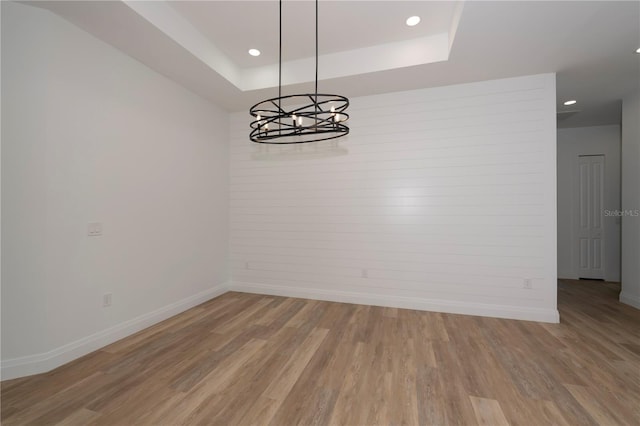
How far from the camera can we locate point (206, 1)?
2.69 meters

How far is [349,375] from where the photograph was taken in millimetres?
2295

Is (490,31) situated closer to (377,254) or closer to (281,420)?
(377,254)

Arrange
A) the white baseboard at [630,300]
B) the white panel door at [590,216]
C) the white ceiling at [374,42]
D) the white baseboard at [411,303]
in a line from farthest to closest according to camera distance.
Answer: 1. the white panel door at [590,216]
2. the white baseboard at [630,300]
3. the white baseboard at [411,303]
4. the white ceiling at [374,42]

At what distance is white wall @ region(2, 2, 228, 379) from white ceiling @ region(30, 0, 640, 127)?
35 centimetres

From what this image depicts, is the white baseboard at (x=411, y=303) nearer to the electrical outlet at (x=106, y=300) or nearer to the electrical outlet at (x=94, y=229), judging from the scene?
the electrical outlet at (x=106, y=300)

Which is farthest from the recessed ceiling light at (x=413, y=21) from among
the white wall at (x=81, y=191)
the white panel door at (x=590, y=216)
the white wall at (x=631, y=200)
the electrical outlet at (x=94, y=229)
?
the white panel door at (x=590, y=216)

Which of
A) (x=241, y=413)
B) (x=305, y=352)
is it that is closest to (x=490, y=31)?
(x=305, y=352)

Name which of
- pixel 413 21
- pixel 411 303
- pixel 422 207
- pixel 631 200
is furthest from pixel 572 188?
pixel 413 21

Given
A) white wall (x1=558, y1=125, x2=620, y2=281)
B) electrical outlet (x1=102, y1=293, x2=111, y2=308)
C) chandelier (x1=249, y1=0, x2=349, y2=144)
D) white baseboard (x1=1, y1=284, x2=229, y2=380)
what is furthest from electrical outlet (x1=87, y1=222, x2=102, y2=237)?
white wall (x1=558, y1=125, x2=620, y2=281)

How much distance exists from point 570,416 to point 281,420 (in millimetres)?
2013

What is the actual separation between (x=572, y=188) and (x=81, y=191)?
836 cm

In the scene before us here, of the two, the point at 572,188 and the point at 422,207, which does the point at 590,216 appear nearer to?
the point at 572,188

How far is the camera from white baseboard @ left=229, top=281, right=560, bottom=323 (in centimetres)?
339

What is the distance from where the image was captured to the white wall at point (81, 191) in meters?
2.27
